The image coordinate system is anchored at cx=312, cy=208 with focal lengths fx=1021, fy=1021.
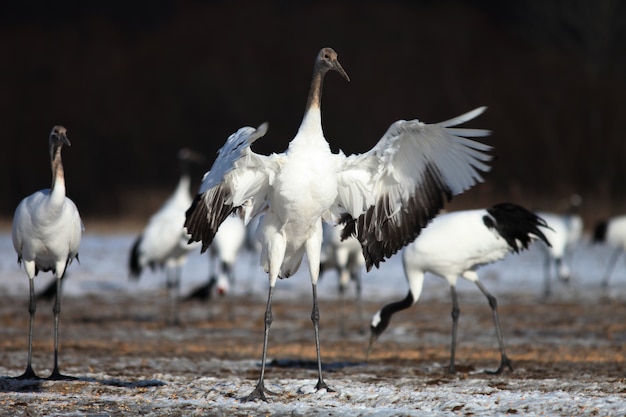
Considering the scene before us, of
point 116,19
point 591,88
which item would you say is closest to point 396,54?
point 591,88

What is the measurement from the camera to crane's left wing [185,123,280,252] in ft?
21.4

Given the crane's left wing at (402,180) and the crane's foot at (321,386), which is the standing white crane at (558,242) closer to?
the crane's left wing at (402,180)

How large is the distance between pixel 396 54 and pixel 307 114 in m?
27.9

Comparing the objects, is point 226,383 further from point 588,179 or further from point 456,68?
point 456,68

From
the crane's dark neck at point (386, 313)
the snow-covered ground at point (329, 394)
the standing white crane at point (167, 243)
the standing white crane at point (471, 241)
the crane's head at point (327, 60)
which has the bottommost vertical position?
the snow-covered ground at point (329, 394)

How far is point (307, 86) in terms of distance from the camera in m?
33.9

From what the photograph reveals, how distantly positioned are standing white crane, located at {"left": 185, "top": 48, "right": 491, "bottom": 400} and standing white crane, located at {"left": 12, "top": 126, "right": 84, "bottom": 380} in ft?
4.77

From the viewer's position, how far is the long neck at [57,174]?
7684 millimetres

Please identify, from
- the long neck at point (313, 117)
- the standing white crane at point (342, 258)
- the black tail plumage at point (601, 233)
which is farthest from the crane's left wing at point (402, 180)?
the black tail plumage at point (601, 233)

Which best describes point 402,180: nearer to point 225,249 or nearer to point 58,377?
point 58,377

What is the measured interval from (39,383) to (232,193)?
1912 mm

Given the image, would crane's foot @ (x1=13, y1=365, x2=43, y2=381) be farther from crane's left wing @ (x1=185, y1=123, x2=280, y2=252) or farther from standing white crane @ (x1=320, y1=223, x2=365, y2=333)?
standing white crane @ (x1=320, y1=223, x2=365, y2=333)

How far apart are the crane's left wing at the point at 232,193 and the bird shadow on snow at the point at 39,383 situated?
1.18 metres

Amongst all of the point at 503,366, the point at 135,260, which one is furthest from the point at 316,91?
the point at 135,260
